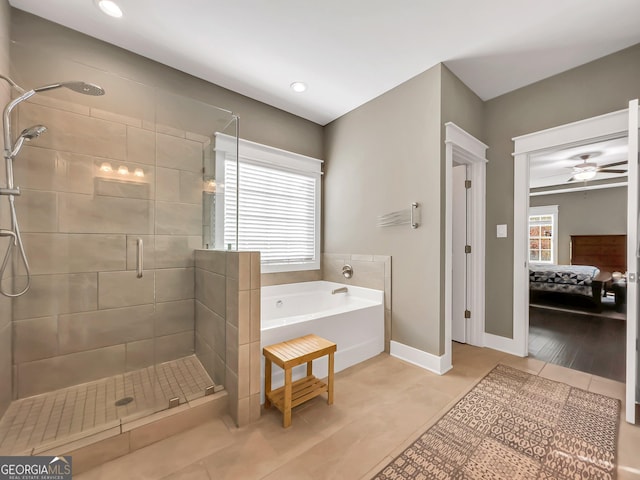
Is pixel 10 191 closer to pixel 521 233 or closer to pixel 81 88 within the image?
pixel 81 88

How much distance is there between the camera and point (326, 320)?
7.39 feet

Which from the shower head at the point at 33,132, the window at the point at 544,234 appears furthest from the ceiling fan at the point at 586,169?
the shower head at the point at 33,132

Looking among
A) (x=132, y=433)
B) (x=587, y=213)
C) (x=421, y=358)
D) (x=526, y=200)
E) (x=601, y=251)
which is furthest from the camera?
(x=587, y=213)

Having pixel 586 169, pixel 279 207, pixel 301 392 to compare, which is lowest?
pixel 301 392

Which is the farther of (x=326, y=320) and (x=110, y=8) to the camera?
(x=326, y=320)

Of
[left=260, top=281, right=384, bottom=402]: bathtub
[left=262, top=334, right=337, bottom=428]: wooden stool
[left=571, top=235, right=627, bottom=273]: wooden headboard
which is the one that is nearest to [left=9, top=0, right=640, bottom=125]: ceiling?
[left=260, top=281, right=384, bottom=402]: bathtub

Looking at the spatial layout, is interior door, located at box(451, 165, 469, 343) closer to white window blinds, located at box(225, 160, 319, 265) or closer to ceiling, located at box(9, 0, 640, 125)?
ceiling, located at box(9, 0, 640, 125)

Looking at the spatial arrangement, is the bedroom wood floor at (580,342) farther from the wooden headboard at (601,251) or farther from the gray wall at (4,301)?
the gray wall at (4,301)

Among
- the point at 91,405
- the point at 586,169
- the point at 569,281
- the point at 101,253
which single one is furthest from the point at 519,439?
the point at 586,169

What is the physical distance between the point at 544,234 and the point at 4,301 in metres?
9.72

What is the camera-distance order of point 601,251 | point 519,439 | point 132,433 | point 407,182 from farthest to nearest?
1. point 601,251
2. point 407,182
3. point 519,439
4. point 132,433

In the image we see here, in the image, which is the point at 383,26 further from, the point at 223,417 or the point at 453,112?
the point at 223,417

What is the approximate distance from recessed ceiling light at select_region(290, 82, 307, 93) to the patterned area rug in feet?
9.89

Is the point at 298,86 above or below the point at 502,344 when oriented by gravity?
above
